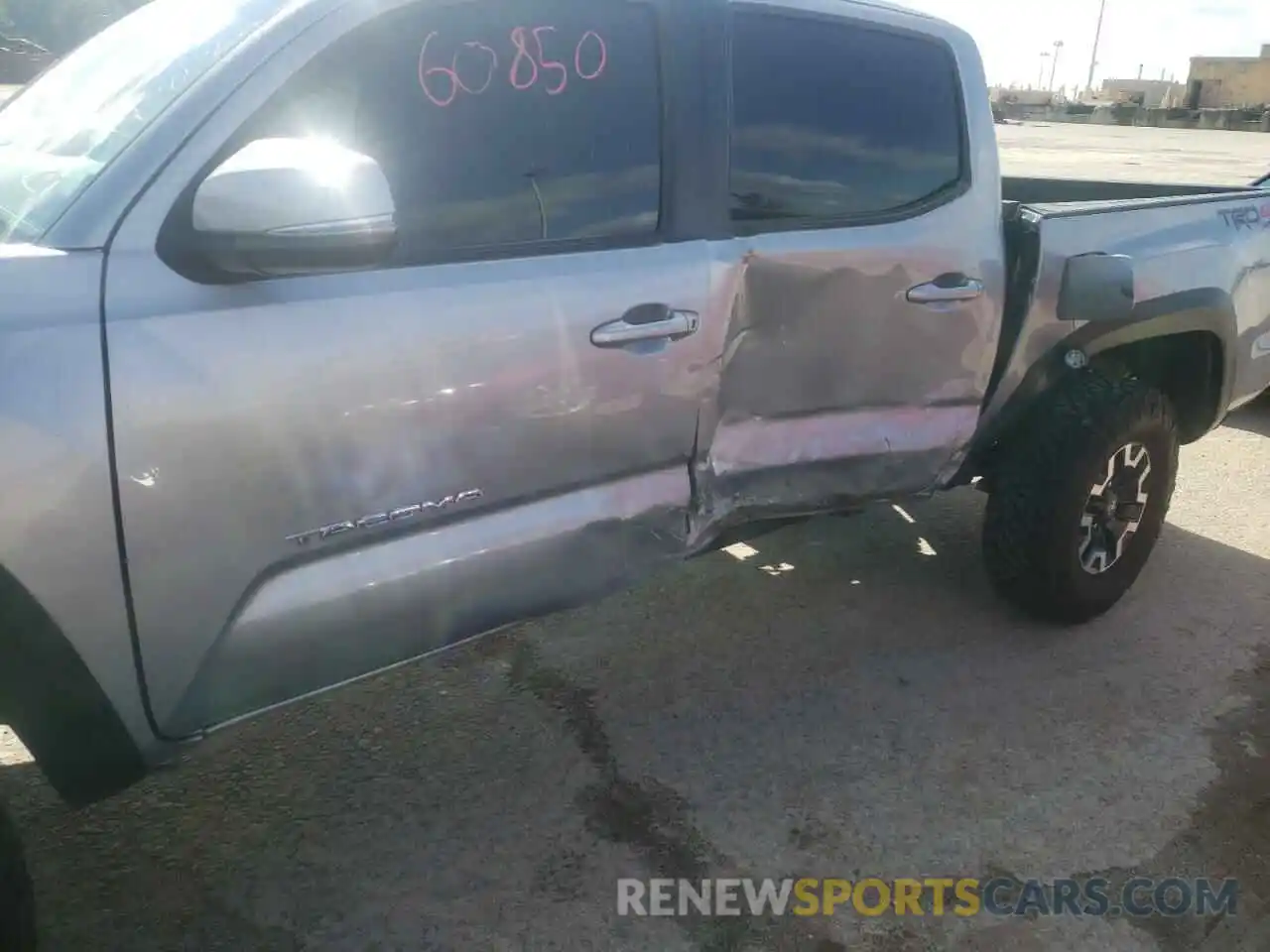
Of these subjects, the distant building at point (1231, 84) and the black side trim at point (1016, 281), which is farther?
the distant building at point (1231, 84)

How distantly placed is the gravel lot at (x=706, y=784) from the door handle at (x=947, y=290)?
3.72 feet

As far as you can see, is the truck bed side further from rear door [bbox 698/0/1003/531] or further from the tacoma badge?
the tacoma badge

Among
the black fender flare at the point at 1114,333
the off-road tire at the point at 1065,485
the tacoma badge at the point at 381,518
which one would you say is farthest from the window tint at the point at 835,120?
the tacoma badge at the point at 381,518

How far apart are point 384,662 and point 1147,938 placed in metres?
1.71

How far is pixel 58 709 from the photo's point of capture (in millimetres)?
1807

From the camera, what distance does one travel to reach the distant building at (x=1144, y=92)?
73.2 meters

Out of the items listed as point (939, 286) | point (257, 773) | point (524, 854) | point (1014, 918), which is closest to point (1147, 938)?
point (1014, 918)

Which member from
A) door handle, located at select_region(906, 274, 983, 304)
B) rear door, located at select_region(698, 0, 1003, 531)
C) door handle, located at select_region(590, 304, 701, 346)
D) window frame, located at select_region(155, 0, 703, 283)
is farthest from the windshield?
door handle, located at select_region(906, 274, 983, 304)

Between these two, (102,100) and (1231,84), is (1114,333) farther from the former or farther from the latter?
(1231,84)

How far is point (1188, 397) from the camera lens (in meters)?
3.87

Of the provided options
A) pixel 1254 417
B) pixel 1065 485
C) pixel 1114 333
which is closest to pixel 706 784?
pixel 1065 485

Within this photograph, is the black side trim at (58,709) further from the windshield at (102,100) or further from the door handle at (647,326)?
the door handle at (647,326)

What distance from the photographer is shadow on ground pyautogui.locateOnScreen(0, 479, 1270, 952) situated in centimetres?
230

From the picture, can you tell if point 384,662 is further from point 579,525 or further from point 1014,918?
point 1014,918
